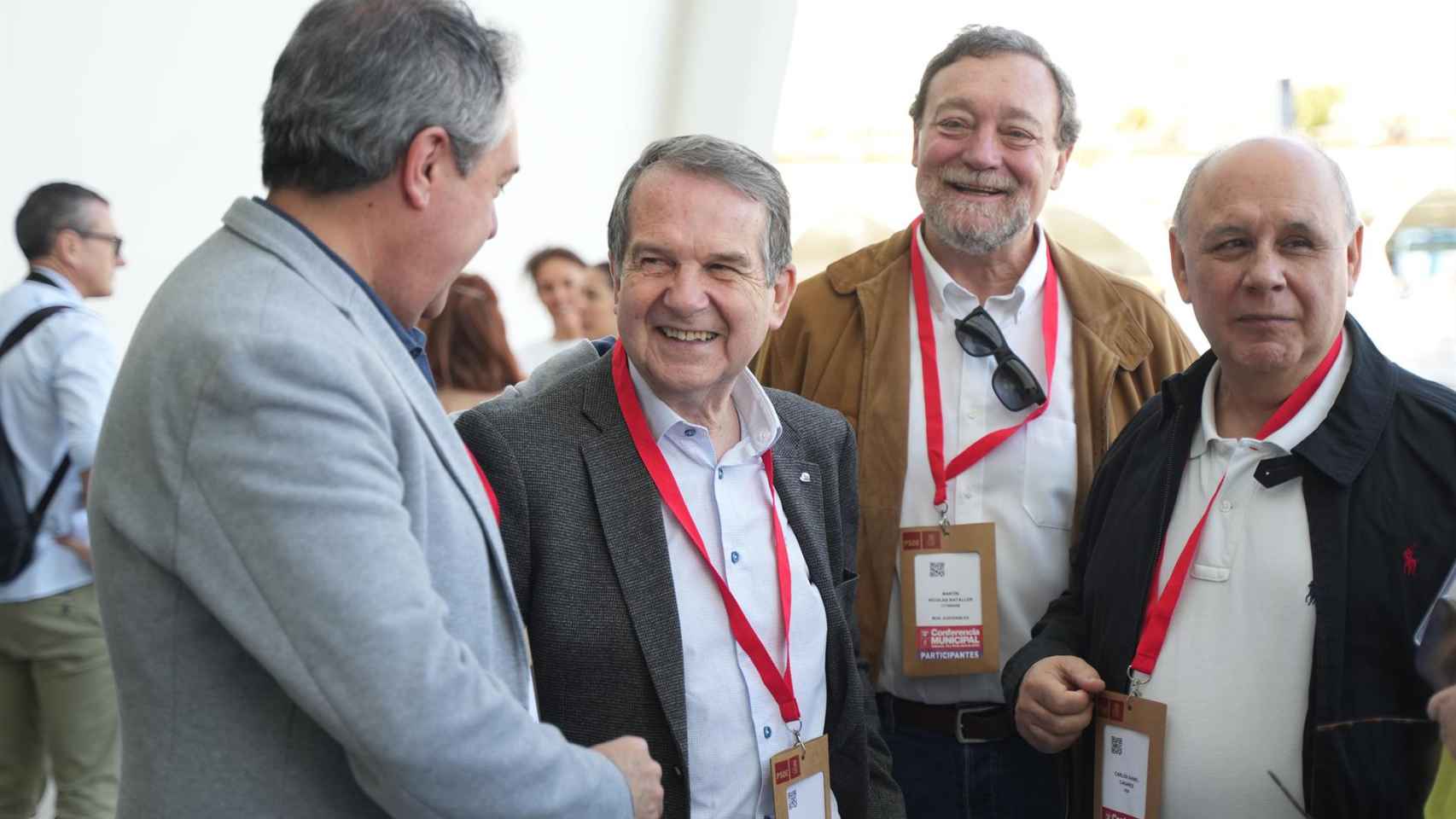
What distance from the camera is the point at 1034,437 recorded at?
2.43m

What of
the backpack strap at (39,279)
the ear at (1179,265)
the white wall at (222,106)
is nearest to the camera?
the ear at (1179,265)

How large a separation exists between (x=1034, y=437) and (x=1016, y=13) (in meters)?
3.99

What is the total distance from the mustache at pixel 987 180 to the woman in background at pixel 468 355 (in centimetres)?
198

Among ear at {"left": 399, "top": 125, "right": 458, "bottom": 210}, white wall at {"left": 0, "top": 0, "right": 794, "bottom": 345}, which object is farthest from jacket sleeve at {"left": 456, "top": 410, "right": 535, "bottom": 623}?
white wall at {"left": 0, "top": 0, "right": 794, "bottom": 345}

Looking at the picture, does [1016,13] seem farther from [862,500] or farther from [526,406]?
[526,406]

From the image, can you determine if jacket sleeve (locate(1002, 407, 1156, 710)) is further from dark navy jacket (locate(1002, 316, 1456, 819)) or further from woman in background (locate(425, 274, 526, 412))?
woman in background (locate(425, 274, 526, 412))

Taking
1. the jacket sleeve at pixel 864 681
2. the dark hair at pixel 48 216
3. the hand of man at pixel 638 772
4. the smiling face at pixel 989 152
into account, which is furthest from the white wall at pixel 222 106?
the hand of man at pixel 638 772

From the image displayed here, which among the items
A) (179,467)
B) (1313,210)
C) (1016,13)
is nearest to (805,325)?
(1313,210)

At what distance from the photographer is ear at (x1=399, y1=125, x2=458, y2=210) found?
1.25 meters

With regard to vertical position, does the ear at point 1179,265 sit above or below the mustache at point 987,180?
below

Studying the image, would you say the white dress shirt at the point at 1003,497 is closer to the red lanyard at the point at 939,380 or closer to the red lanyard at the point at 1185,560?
the red lanyard at the point at 939,380

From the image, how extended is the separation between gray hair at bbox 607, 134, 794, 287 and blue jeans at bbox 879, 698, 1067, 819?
3.38 ft

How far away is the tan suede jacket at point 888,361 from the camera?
243cm

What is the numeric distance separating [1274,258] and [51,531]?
10.6 feet
